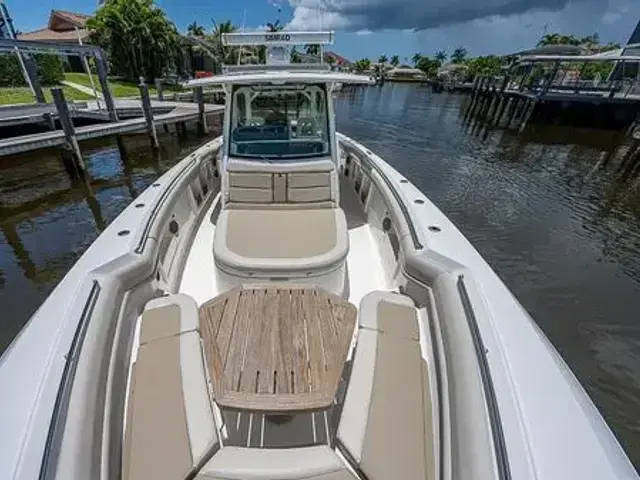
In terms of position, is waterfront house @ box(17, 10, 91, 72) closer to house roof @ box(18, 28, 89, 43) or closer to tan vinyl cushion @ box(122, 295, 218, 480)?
house roof @ box(18, 28, 89, 43)

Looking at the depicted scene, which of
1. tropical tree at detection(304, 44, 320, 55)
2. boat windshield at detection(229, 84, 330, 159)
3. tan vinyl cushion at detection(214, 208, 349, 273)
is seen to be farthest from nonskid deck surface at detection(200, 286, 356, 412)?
tropical tree at detection(304, 44, 320, 55)

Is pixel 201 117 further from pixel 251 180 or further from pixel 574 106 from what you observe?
pixel 574 106

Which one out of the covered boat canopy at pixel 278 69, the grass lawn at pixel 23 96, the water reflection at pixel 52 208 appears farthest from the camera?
the grass lawn at pixel 23 96

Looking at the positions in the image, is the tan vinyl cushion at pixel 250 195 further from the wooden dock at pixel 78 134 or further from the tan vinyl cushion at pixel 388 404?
the wooden dock at pixel 78 134

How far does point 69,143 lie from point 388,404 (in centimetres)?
953

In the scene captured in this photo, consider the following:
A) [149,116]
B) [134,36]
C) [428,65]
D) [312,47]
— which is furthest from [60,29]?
[428,65]

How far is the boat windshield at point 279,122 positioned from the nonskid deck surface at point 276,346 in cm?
190

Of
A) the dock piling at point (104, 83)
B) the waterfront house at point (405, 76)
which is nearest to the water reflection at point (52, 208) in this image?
the dock piling at point (104, 83)

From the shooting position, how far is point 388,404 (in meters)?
1.60

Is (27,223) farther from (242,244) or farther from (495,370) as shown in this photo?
(495,370)

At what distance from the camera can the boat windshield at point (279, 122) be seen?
3.72 m

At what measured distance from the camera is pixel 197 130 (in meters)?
14.8

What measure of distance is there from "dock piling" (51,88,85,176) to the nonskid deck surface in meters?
8.17

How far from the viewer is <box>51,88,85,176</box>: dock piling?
775 cm
